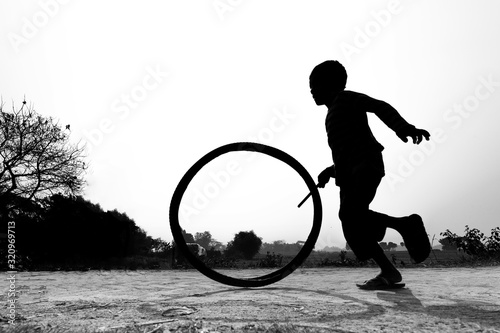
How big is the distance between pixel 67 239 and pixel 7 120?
240 inches

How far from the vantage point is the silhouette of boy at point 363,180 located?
3342 millimetres

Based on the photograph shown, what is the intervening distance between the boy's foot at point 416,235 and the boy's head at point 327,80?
1.46 metres

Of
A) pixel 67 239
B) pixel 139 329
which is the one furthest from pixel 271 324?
pixel 67 239

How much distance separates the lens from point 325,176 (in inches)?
151

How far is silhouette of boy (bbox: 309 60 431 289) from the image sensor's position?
334cm

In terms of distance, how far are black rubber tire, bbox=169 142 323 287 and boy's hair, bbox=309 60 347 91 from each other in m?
0.86

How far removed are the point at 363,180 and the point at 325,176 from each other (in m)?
0.56

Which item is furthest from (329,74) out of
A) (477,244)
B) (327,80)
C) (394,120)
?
(477,244)

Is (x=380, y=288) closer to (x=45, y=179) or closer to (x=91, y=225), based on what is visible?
(x=91, y=225)

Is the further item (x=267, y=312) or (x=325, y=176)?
(x=325, y=176)

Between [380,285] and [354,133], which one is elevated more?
[354,133]

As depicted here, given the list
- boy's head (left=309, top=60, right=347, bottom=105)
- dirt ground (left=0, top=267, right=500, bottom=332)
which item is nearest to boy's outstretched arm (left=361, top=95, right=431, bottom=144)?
boy's head (left=309, top=60, right=347, bottom=105)

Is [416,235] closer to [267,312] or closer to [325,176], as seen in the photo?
[325,176]

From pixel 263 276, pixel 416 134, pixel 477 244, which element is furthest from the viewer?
pixel 477 244
